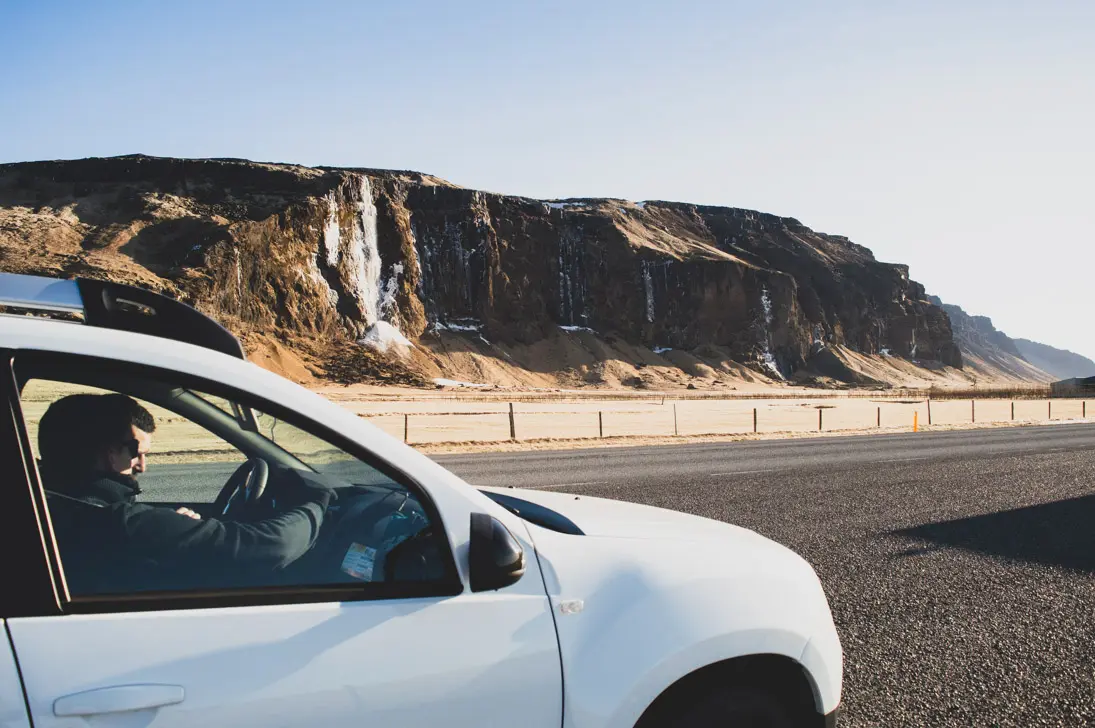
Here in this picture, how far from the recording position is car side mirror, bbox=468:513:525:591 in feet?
6.48

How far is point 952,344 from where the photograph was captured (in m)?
167

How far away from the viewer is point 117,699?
5.24ft

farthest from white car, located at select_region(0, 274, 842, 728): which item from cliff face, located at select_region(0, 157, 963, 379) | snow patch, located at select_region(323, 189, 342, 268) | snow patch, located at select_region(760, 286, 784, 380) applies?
snow patch, located at select_region(760, 286, 784, 380)

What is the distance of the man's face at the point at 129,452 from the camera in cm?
216

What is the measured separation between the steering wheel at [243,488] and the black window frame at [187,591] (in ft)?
1.75

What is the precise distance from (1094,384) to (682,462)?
292 ft

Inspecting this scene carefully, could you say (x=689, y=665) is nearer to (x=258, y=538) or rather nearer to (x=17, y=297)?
(x=258, y=538)

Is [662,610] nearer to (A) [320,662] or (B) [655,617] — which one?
(B) [655,617]

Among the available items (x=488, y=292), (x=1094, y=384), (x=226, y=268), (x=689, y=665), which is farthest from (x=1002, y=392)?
(x=689, y=665)

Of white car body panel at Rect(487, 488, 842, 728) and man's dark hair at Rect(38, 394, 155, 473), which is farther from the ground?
man's dark hair at Rect(38, 394, 155, 473)

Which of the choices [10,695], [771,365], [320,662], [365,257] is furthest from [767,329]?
[10,695]

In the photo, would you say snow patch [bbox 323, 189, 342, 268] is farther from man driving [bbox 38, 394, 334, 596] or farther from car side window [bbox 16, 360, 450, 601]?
man driving [bbox 38, 394, 334, 596]

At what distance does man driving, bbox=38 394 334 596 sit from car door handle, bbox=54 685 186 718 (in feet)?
0.74

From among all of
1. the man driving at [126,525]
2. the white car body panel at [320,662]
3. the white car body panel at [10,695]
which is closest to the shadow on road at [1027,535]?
the white car body panel at [320,662]
